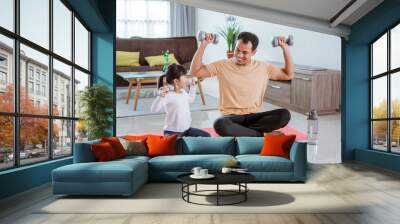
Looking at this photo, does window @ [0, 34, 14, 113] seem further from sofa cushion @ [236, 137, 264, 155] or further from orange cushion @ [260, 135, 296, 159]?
orange cushion @ [260, 135, 296, 159]

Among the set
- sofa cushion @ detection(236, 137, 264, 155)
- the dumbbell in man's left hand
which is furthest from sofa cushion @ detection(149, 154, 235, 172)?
the dumbbell in man's left hand

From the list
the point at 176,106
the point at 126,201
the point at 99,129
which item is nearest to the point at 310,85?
the point at 176,106

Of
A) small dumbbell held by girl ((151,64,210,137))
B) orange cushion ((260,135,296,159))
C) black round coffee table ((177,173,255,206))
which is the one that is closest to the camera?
black round coffee table ((177,173,255,206))

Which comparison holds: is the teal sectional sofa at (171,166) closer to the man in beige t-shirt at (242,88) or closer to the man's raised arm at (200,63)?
the man in beige t-shirt at (242,88)

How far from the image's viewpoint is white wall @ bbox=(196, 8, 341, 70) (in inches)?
339

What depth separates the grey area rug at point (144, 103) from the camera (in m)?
8.56

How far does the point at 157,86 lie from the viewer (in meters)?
8.77

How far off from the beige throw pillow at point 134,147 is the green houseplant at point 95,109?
135 centimetres

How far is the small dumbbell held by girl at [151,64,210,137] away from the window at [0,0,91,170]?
5.30ft

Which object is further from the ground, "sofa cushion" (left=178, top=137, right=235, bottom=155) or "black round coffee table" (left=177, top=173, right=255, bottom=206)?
"sofa cushion" (left=178, top=137, right=235, bottom=155)

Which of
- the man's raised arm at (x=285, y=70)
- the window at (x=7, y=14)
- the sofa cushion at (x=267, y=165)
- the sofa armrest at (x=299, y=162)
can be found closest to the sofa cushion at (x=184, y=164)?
the sofa cushion at (x=267, y=165)

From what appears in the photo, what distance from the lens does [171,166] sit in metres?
6.22

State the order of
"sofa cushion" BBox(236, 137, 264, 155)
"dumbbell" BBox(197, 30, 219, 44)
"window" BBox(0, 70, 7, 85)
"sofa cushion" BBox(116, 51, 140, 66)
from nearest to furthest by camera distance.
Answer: "window" BBox(0, 70, 7, 85), "sofa cushion" BBox(236, 137, 264, 155), "dumbbell" BBox(197, 30, 219, 44), "sofa cushion" BBox(116, 51, 140, 66)

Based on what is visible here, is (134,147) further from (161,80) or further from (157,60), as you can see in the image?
(157,60)
